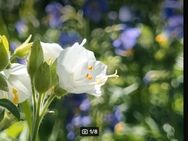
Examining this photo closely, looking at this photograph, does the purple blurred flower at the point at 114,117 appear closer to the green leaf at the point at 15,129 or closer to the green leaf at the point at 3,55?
the green leaf at the point at 15,129

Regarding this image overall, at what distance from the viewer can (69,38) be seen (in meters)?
1.77

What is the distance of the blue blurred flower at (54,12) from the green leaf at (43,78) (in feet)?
0.76

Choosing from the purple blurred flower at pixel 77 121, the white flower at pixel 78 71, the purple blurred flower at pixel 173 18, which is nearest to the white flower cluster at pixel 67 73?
the white flower at pixel 78 71

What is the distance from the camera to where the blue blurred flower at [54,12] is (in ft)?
5.82

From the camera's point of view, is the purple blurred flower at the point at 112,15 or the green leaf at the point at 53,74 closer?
the green leaf at the point at 53,74

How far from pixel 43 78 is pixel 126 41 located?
1.19ft

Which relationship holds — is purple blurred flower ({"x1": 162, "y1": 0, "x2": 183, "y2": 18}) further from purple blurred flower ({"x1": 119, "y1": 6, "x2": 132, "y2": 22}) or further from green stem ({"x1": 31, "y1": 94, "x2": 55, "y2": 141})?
green stem ({"x1": 31, "y1": 94, "x2": 55, "y2": 141})

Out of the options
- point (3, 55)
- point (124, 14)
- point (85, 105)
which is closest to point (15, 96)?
point (3, 55)

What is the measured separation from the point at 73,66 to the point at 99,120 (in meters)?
0.25

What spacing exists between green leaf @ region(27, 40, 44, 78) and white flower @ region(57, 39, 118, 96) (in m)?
0.06

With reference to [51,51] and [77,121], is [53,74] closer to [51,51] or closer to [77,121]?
[51,51]

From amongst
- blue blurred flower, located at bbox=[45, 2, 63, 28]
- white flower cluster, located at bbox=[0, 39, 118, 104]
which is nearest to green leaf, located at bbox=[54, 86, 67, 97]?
white flower cluster, located at bbox=[0, 39, 118, 104]

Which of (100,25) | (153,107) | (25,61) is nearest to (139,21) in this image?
(100,25)

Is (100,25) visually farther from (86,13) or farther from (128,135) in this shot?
(128,135)
